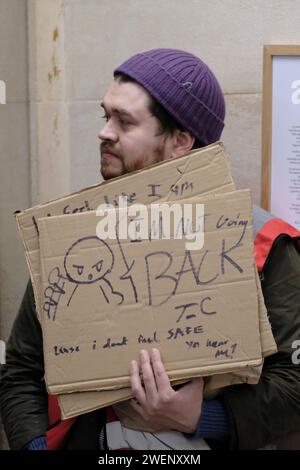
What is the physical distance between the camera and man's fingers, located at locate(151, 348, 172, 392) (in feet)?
4.63

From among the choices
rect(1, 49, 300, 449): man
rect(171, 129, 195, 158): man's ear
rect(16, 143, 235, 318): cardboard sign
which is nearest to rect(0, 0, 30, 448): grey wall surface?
rect(1, 49, 300, 449): man

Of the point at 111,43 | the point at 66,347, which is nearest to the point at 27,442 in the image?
the point at 66,347

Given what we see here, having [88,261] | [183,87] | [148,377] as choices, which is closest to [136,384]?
[148,377]

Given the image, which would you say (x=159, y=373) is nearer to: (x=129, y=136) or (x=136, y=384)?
(x=136, y=384)

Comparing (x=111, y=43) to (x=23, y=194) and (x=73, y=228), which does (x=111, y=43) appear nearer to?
(x=23, y=194)

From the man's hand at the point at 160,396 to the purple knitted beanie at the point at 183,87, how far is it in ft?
2.30

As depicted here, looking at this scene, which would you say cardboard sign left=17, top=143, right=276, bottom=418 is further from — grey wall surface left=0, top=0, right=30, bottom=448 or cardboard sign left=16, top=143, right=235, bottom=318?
grey wall surface left=0, top=0, right=30, bottom=448

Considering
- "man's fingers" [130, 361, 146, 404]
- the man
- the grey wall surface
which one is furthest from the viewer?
the grey wall surface

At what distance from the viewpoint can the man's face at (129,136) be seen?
5.68ft

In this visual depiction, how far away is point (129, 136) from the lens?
5.73 feet

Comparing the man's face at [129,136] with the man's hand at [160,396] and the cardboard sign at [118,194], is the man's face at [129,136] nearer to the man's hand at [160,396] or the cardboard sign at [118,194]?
the cardboard sign at [118,194]

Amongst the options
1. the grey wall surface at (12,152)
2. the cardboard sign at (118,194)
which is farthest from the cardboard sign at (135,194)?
the grey wall surface at (12,152)

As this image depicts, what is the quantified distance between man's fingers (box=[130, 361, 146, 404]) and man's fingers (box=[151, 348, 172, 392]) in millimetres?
38

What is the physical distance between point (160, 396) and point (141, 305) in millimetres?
208
